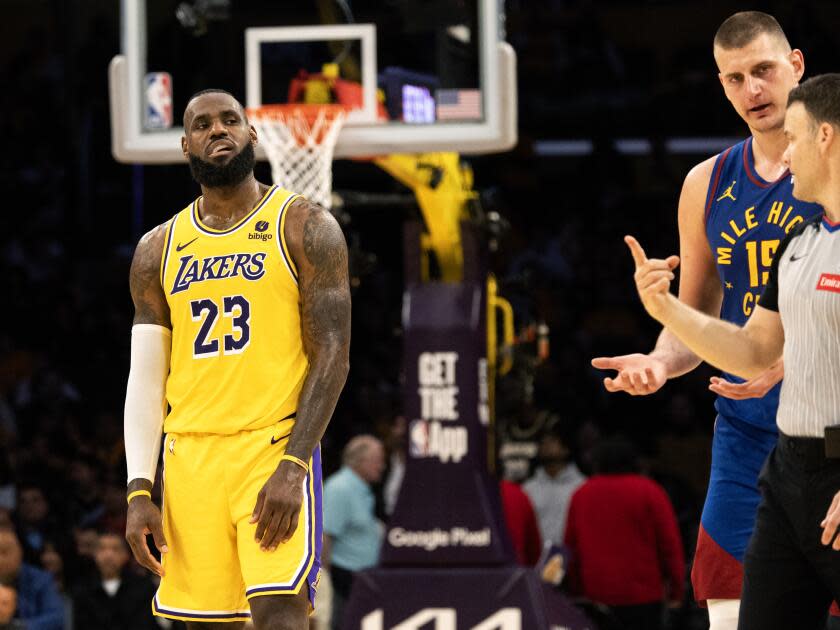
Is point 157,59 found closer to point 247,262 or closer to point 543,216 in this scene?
point 543,216

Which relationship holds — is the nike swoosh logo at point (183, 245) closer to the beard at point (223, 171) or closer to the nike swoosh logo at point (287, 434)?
the beard at point (223, 171)

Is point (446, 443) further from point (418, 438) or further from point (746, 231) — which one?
point (746, 231)

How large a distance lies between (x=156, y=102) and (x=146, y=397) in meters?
3.90

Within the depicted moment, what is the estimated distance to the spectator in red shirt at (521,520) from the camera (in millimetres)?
11109

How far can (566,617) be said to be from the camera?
956 centimetres

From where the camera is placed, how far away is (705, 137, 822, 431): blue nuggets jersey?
482cm

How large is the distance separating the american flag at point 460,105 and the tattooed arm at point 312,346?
3.65 meters

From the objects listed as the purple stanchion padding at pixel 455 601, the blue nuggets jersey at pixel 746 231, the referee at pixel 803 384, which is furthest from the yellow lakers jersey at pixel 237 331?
the purple stanchion padding at pixel 455 601

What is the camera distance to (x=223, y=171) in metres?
4.82

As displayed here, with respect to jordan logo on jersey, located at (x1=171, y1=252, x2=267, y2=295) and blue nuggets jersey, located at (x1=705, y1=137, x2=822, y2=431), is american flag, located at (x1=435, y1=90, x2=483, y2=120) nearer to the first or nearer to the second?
blue nuggets jersey, located at (x1=705, y1=137, x2=822, y2=431)

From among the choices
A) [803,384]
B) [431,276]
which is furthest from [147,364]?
[431,276]

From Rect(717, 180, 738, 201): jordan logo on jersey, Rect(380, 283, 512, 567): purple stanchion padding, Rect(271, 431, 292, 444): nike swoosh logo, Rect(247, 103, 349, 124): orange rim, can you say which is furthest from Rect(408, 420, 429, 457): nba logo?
Rect(271, 431, 292, 444): nike swoosh logo

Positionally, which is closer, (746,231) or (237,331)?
(237,331)

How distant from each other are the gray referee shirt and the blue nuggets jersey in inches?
29.3
